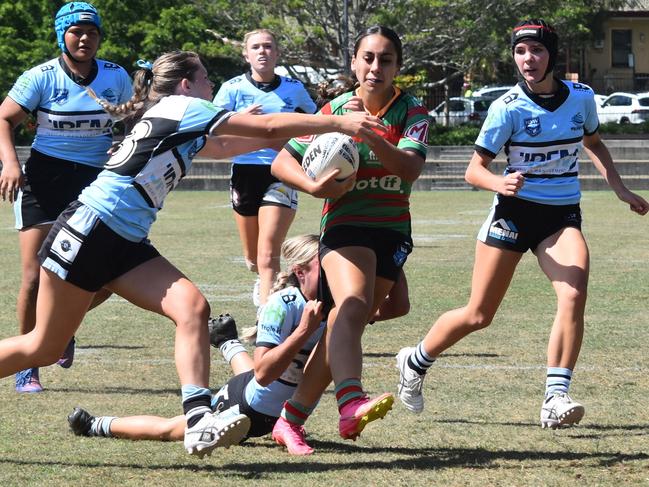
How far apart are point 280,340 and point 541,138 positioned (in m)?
1.78

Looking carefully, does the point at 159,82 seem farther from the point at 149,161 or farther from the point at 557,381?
the point at 557,381

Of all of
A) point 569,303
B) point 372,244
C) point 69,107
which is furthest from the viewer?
point 69,107

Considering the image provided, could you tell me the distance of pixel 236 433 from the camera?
199 inches

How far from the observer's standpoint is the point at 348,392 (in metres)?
5.38

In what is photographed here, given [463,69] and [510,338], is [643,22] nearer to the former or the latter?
[463,69]

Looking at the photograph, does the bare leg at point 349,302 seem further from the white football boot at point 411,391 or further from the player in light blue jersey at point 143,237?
the white football boot at point 411,391

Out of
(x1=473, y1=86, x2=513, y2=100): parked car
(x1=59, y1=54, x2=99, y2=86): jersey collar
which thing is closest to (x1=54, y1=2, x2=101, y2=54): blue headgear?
(x1=59, y1=54, x2=99, y2=86): jersey collar

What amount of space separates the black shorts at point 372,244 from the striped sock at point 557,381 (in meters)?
0.93

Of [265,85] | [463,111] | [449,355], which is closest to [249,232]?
[265,85]

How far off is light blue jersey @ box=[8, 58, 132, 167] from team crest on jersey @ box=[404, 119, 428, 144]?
245 centimetres

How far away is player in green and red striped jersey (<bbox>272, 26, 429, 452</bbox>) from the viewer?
18.2 feet

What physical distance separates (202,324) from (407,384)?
1570 mm

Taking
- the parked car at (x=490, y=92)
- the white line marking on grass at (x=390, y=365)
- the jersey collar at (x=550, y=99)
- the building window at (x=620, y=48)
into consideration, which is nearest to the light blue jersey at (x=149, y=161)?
the jersey collar at (x=550, y=99)

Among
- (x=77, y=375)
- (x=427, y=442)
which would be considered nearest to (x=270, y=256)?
(x=77, y=375)
